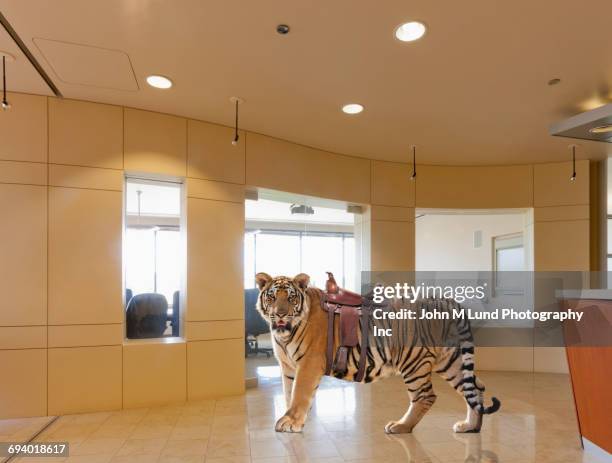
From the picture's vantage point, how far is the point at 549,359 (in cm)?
629

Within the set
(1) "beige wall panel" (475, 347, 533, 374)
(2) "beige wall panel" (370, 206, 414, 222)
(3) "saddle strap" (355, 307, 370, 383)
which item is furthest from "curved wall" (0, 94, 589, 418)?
(1) "beige wall panel" (475, 347, 533, 374)

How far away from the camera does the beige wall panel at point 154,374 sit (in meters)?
4.34

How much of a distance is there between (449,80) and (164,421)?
4193 millimetres

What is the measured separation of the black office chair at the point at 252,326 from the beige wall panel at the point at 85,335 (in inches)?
59.1

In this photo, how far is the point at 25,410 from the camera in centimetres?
399

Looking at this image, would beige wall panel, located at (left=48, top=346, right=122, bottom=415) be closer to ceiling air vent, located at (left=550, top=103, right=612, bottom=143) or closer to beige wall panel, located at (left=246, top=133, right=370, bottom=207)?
beige wall panel, located at (left=246, top=133, right=370, bottom=207)

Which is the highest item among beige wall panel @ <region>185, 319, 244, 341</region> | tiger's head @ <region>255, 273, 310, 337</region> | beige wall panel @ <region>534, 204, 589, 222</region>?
beige wall panel @ <region>534, 204, 589, 222</region>

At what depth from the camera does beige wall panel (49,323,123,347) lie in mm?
4113

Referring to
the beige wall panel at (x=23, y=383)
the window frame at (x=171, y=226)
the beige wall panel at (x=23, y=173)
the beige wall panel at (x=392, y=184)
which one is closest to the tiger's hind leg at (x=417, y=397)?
the window frame at (x=171, y=226)

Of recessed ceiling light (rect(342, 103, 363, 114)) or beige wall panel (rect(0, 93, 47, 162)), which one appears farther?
recessed ceiling light (rect(342, 103, 363, 114))

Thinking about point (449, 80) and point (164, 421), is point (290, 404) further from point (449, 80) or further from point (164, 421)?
point (449, 80)

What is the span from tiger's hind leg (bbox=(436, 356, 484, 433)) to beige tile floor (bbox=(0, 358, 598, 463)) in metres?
0.09

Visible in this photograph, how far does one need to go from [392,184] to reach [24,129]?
4.82m

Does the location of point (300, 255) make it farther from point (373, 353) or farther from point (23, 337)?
point (23, 337)
